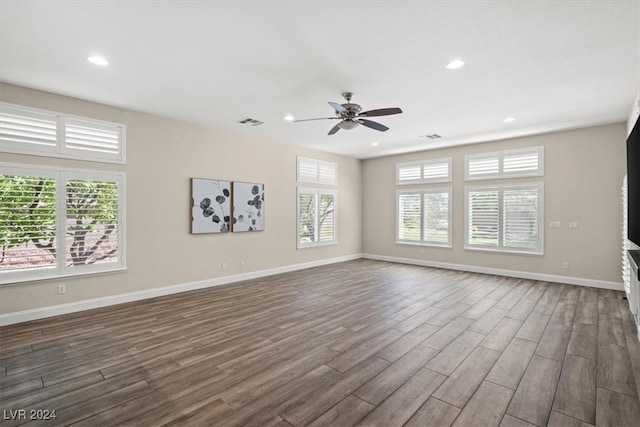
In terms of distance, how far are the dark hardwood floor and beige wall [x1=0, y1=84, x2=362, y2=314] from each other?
1.71 ft

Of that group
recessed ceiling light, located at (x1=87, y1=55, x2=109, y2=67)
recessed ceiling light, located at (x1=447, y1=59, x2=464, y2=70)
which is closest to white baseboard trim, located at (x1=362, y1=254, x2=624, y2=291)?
recessed ceiling light, located at (x1=447, y1=59, x2=464, y2=70)

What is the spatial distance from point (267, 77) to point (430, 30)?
193 cm

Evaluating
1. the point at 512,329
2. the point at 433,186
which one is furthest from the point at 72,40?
the point at 433,186

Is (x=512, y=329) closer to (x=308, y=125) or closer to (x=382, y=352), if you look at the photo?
(x=382, y=352)

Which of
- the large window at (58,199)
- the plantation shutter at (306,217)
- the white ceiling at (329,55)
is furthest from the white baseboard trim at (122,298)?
the white ceiling at (329,55)

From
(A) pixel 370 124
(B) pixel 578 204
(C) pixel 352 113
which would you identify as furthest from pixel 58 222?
(B) pixel 578 204

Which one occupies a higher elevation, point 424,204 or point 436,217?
point 424,204

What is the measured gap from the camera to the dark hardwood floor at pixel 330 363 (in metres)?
2.23

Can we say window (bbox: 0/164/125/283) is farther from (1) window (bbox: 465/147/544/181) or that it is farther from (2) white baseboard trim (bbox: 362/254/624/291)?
(1) window (bbox: 465/147/544/181)

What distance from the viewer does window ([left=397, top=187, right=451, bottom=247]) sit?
7855mm

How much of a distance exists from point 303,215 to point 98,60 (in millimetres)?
5170

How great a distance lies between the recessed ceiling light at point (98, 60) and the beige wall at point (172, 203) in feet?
4.98

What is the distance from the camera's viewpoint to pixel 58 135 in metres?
4.39

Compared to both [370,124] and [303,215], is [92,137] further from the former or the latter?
[303,215]
